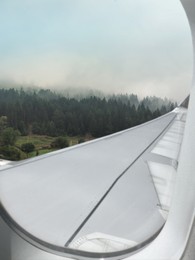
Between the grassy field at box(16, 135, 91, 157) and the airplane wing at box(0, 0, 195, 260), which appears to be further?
the grassy field at box(16, 135, 91, 157)

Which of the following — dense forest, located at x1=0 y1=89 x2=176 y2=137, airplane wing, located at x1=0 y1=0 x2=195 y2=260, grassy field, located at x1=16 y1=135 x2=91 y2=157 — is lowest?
airplane wing, located at x1=0 y1=0 x2=195 y2=260

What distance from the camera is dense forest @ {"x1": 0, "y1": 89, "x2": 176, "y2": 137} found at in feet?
5.01

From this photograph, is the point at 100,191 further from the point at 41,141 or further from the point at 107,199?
the point at 41,141

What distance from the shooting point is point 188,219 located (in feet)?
4.66

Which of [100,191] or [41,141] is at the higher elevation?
[41,141]

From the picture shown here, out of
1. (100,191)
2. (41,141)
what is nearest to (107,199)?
(100,191)

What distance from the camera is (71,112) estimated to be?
1.61 metres

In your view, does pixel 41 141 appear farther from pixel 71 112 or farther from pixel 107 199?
pixel 107 199

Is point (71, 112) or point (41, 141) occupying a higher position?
point (71, 112)

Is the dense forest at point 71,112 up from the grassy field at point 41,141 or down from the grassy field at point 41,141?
up

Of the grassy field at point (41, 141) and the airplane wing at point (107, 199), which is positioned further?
the grassy field at point (41, 141)

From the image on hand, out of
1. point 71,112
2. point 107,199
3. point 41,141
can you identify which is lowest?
point 107,199

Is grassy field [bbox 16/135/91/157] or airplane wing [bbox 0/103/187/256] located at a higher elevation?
grassy field [bbox 16/135/91/157]

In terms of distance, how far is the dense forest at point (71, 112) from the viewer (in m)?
1.53
